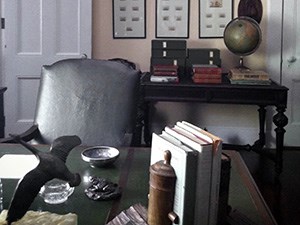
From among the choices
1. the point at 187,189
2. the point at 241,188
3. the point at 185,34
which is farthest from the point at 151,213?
the point at 185,34

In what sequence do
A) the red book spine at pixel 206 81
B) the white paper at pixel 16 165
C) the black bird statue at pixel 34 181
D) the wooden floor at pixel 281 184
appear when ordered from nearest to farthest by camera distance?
1. the black bird statue at pixel 34 181
2. the white paper at pixel 16 165
3. the wooden floor at pixel 281 184
4. the red book spine at pixel 206 81

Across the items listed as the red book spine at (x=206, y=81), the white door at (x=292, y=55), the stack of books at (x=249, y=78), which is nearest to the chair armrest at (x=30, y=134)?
the red book spine at (x=206, y=81)

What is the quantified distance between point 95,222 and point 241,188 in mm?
525

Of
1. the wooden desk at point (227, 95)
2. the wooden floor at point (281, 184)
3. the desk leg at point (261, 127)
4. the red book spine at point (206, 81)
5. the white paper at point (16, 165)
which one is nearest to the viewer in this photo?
the white paper at point (16, 165)

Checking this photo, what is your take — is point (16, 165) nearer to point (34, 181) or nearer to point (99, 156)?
point (99, 156)

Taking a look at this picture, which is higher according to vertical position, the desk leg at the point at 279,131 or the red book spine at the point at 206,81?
the red book spine at the point at 206,81

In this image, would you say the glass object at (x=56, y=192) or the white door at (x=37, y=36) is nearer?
the glass object at (x=56, y=192)

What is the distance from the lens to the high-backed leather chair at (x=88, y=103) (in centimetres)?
227

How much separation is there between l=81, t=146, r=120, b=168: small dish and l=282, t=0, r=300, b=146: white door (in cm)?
285

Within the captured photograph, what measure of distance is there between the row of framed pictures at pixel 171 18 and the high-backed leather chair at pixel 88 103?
1.89 m

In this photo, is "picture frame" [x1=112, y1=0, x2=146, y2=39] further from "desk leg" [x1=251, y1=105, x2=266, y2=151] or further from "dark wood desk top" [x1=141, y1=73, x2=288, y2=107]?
"desk leg" [x1=251, y1=105, x2=266, y2=151]

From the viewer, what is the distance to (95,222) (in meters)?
1.21

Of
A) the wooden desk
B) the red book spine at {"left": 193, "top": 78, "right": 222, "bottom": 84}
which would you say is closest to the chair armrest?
the wooden desk

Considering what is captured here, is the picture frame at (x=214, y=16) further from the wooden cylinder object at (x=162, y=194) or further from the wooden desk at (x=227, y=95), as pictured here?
the wooden cylinder object at (x=162, y=194)
